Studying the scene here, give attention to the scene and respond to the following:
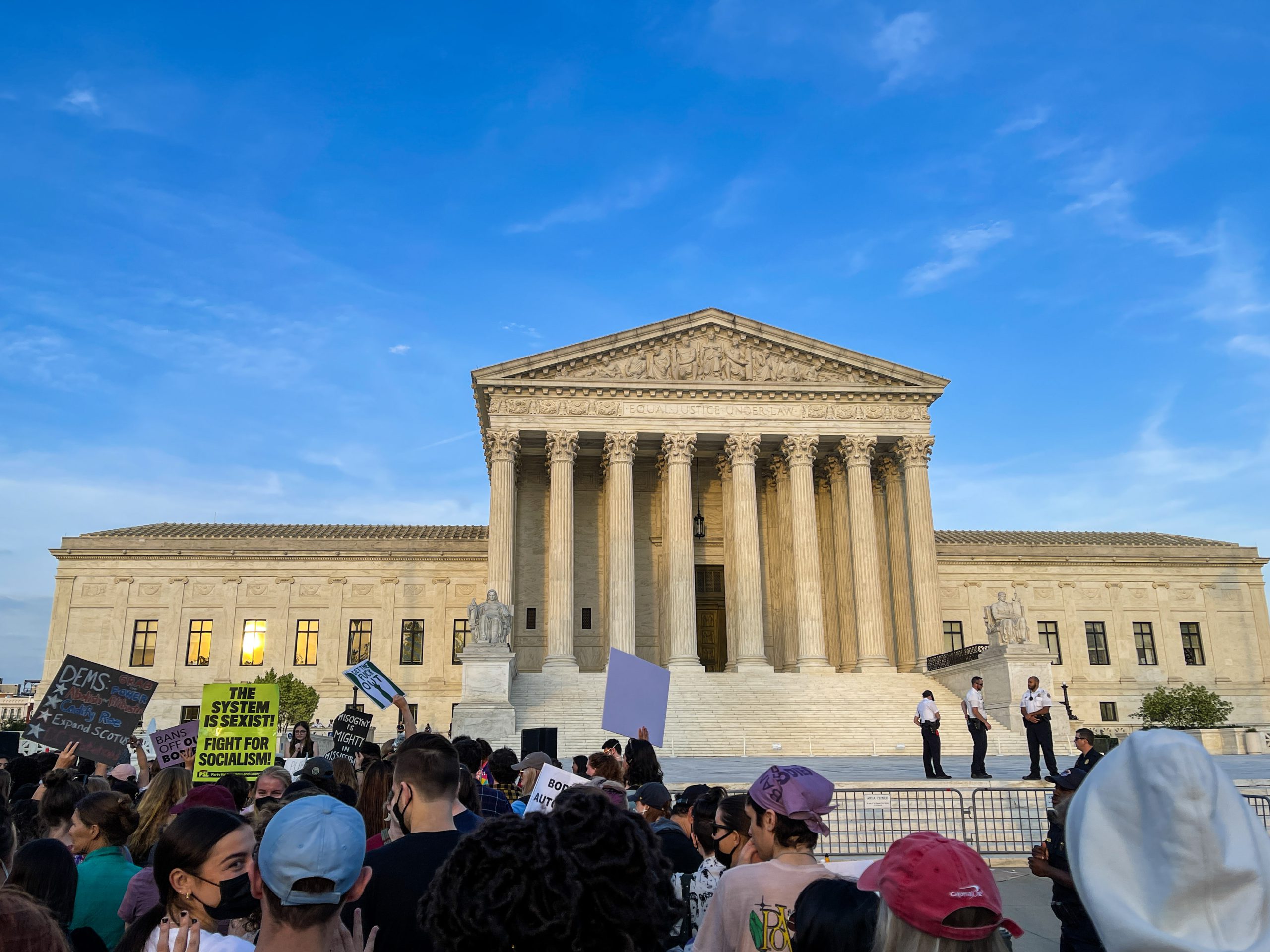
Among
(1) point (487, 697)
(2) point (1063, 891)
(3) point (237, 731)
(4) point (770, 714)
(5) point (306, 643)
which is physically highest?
(5) point (306, 643)

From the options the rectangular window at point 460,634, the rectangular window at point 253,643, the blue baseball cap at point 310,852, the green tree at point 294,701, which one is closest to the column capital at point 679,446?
the rectangular window at point 460,634

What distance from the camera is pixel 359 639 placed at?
47.2 meters

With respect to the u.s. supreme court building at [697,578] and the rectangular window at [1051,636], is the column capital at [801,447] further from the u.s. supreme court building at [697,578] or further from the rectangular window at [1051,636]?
the rectangular window at [1051,636]

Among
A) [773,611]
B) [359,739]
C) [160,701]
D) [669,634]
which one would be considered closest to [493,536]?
[669,634]

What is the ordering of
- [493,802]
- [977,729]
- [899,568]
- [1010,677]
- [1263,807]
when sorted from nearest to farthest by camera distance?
1. [493,802]
2. [1263,807]
3. [977,729]
4. [1010,677]
5. [899,568]

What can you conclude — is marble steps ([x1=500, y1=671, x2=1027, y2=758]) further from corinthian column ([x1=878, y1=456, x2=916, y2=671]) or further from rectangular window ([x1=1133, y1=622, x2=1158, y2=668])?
rectangular window ([x1=1133, y1=622, x2=1158, y2=668])

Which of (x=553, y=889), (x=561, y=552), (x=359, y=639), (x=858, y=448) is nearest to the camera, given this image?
(x=553, y=889)

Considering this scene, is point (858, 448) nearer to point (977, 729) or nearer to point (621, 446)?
point (621, 446)

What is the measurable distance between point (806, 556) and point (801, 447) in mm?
4703

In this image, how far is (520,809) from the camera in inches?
310

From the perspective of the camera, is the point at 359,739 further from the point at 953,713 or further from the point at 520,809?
the point at 953,713

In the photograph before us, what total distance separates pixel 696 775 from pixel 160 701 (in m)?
32.9

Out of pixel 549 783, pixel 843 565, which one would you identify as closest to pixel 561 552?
pixel 843 565

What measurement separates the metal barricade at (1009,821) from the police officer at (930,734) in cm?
557
